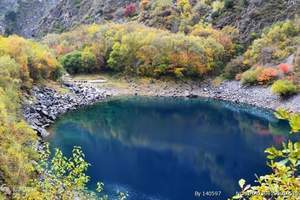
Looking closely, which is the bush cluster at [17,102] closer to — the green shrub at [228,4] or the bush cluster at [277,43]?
the bush cluster at [277,43]

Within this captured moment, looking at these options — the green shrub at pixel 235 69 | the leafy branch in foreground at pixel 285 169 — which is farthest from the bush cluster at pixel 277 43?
the leafy branch in foreground at pixel 285 169

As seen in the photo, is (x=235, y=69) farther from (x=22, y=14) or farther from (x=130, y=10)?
(x=22, y=14)

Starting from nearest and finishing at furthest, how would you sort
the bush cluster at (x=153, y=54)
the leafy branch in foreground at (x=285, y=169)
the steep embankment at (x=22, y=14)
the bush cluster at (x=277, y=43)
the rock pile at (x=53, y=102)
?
the leafy branch in foreground at (x=285, y=169) → the rock pile at (x=53, y=102) → the bush cluster at (x=277, y=43) → the bush cluster at (x=153, y=54) → the steep embankment at (x=22, y=14)

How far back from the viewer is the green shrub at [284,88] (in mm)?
72625

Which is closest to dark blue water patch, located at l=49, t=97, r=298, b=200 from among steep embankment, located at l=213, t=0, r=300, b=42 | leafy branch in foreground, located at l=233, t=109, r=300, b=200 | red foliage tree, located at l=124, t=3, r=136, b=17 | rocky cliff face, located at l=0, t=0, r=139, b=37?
steep embankment, located at l=213, t=0, r=300, b=42

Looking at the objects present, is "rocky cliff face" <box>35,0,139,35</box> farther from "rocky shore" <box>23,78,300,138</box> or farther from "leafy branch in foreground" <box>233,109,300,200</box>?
"leafy branch in foreground" <box>233,109,300,200</box>

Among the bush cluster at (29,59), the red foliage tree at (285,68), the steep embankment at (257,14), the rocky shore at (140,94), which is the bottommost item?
the rocky shore at (140,94)

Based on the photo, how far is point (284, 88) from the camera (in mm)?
72812

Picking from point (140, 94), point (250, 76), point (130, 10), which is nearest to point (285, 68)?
point (250, 76)

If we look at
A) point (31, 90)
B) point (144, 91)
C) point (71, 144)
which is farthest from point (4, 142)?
point (144, 91)

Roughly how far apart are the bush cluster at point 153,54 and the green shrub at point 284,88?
18.4 meters

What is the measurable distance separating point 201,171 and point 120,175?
8.07m

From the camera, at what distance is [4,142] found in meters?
30.7

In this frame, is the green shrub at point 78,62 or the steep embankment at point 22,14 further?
the steep embankment at point 22,14
